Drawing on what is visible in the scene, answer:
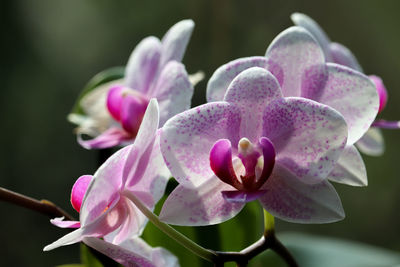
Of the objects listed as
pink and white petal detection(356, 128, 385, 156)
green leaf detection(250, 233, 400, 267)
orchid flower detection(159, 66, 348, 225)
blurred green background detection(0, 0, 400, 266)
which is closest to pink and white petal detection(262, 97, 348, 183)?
orchid flower detection(159, 66, 348, 225)

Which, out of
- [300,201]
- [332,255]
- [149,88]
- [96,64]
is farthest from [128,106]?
[96,64]

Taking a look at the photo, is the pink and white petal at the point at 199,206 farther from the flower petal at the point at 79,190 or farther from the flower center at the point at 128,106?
the flower center at the point at 128,106

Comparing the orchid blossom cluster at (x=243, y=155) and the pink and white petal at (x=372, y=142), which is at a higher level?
the orchid blossom cluster at (x=243, y=155)

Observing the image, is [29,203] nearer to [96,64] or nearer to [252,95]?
[252,95]

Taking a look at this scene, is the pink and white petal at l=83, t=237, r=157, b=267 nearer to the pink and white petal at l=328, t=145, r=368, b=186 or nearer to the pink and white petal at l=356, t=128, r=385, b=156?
the pink and white petal at l=328, t=145, r=368, b=186

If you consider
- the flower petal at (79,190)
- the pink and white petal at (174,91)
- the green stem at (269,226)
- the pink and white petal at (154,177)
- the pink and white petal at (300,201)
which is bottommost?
the green stem at (269,226)

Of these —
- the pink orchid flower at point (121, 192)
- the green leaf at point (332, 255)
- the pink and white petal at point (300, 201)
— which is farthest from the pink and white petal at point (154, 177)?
the green leaf at point (332, 255)
